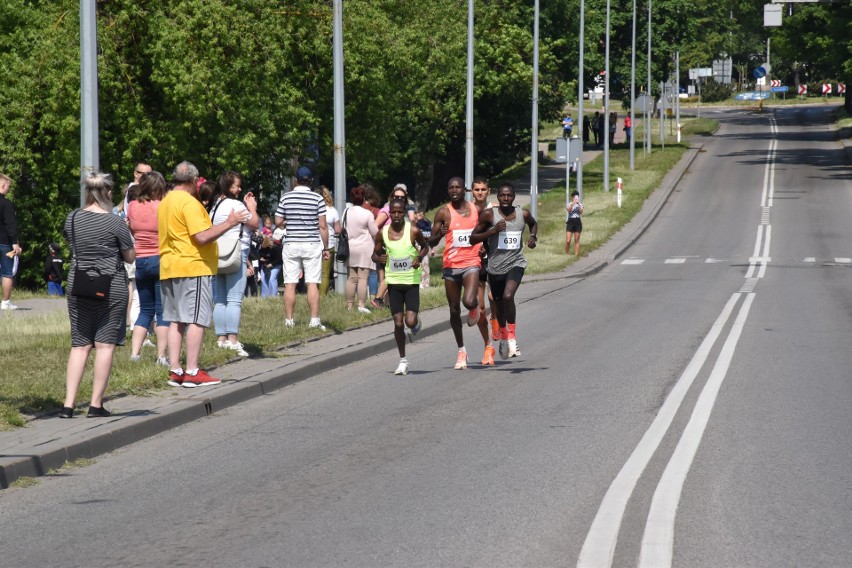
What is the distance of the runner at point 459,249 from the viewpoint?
13.8 m

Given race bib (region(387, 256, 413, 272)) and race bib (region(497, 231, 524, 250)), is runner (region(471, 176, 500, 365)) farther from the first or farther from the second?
race bib (region(387, 256, 413, 272))

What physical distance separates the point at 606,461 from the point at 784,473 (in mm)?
1085

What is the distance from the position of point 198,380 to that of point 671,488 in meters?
5.29

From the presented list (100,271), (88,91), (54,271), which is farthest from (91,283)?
(54,271)

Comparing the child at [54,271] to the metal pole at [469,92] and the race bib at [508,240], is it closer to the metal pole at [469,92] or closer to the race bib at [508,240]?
the metal pole at [469,92]

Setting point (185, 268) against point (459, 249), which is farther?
point (459, 249)

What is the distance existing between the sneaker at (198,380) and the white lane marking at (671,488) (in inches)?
164

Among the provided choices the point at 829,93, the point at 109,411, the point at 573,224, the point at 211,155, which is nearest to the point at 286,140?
the point at 211,155

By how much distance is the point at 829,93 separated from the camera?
12950 cm

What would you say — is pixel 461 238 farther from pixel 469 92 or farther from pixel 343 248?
pixel 469 92

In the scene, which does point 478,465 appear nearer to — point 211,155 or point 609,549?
point 609,549

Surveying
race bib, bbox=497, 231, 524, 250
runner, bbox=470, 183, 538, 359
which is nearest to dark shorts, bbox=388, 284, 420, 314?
runner, bbox=470, 183, 538, 359

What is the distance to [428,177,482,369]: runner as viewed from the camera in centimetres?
1381

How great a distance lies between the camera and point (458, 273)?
1395 cm
